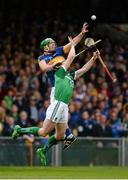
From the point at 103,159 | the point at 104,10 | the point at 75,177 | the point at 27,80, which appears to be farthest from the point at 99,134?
the point at 104,10

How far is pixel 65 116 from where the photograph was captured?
1917cm

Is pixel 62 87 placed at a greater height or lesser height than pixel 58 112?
greater

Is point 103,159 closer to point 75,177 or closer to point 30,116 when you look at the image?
point 30,116

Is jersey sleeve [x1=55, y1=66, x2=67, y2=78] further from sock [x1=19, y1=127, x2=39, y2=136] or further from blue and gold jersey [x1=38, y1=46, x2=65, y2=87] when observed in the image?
sock [x1=19, y1=127, x2=39, y2=136]

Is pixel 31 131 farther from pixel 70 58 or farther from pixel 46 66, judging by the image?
pixel 70 58

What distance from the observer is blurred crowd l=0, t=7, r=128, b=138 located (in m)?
26.1

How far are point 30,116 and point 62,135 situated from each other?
733cm

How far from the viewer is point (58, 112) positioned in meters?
19.0

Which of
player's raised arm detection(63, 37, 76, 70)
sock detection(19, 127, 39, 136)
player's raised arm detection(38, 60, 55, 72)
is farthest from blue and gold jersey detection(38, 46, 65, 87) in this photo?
sock detection(19, 127, 39, 136)

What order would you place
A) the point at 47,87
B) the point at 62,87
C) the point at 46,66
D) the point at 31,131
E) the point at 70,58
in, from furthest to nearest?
the point at 47,87
the point at 31,131
the point at 62,87
the point at 46,66
the point at 70,58

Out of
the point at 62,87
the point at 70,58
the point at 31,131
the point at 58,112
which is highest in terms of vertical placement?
the point at 70,58

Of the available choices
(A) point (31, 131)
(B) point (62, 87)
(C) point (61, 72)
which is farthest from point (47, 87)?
(C) point (61, 72)

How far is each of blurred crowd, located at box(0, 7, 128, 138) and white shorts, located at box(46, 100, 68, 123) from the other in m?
5.73

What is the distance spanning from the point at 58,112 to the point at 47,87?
9461 millimetres
